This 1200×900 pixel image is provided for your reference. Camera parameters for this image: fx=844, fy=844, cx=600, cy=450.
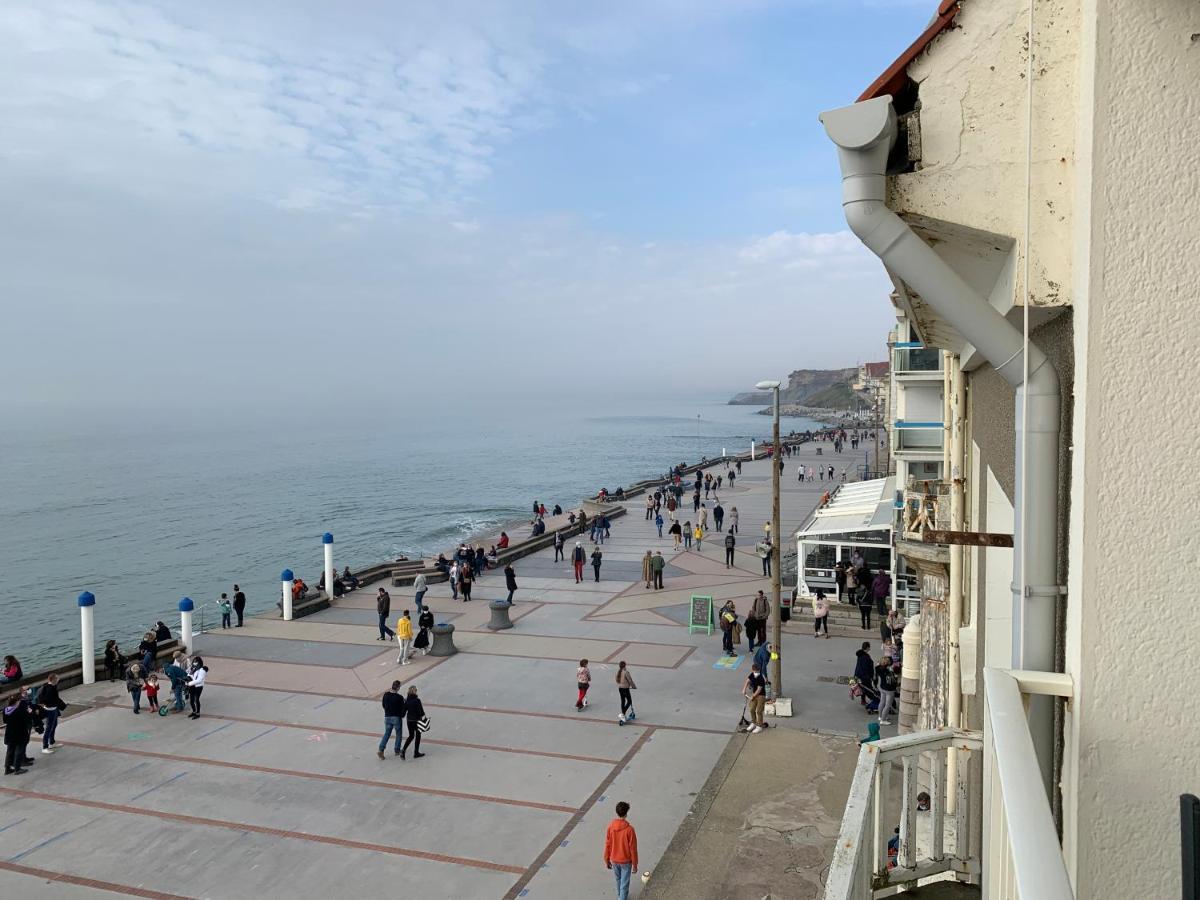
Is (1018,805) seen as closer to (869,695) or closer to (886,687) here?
(886,687)

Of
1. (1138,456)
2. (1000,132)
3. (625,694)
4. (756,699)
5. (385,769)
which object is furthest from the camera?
(625,694)

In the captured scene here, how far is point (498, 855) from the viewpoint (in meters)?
10.2

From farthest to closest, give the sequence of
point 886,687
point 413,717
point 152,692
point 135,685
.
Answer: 1. point 135,685
2. point 152,692
3. point 886,687
4. point 413,717

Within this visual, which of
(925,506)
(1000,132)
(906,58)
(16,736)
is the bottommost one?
(16,736)

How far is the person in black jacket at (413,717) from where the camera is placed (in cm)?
1307

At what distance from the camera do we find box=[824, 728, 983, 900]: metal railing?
2.94m

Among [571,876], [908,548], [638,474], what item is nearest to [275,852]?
[571,876]

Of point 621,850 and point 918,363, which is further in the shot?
point 918,363

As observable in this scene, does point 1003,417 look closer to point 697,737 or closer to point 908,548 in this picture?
point 908,548

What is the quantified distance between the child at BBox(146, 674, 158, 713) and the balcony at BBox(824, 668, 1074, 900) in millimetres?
14882

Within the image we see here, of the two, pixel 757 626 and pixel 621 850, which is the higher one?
pixel 621 850

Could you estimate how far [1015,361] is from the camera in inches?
115

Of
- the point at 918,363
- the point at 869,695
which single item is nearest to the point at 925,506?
the point at 869,695

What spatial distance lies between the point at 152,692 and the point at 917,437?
52.8 ft
